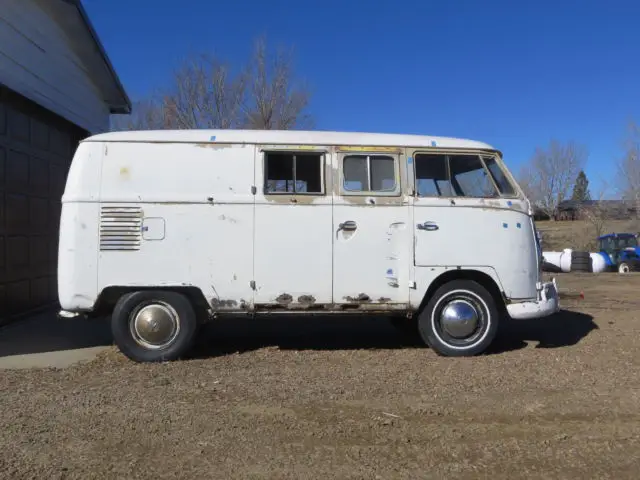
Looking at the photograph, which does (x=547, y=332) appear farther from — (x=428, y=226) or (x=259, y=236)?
(x=259, y=236)

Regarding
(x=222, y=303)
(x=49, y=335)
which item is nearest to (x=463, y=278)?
(x=222, y=303)

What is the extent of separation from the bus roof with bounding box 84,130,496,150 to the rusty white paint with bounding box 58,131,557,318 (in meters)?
0.04

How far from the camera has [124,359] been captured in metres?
6.46

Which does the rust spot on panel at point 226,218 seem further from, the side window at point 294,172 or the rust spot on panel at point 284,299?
the rust spot on panel at point 284,299

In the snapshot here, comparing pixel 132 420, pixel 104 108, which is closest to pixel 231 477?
pixel 132 420

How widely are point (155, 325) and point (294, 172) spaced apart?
230cm

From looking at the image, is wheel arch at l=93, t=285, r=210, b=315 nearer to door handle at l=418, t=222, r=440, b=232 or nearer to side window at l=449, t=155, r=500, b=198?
door handle at l=418, t=222, r=440, b=232

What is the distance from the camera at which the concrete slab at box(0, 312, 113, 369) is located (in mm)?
6508

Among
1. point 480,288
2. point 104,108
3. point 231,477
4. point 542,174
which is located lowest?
point 231,477

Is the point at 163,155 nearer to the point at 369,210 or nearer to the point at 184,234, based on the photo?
the point at 184,234

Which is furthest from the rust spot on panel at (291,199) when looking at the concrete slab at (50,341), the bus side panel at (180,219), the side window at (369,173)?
the concrete slab at (50,341)

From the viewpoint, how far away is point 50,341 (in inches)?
293

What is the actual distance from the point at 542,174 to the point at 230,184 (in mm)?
61995

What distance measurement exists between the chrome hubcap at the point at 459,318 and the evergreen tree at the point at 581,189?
224 ft
